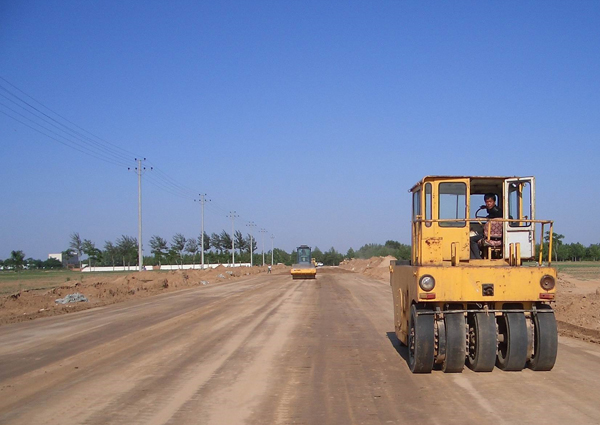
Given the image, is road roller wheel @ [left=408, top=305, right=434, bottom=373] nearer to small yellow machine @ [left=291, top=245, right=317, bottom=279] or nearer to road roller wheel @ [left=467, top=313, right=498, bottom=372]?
road roller wheel @ [left=467, top=313, right=498, bottom=372]

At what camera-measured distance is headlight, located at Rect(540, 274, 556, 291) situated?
7.92 meters

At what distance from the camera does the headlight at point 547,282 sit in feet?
26.0

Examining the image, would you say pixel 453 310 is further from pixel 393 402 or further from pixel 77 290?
pixel 77 290

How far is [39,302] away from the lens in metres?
24.2

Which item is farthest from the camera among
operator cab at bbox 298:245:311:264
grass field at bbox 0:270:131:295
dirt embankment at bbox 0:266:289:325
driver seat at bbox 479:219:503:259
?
operator cab at bbox 298:245:311:264

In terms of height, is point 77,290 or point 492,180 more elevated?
point 492,180

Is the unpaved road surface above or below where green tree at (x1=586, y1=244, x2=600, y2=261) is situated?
above

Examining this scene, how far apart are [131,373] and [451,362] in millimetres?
Result: 5175

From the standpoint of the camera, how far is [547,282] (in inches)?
313

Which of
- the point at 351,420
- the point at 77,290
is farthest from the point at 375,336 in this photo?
the point at 77,290

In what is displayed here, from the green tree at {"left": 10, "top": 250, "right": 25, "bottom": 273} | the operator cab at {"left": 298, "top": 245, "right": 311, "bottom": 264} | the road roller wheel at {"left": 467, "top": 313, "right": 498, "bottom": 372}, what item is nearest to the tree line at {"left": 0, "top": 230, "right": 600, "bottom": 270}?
the green tree at {"left": 10, "top": 250, "right": 25, "bottom": 273}

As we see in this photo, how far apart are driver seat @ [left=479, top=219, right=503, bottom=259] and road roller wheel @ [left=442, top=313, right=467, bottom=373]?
1462 millimetres

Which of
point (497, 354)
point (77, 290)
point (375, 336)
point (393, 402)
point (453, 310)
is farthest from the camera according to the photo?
point (77, 290)

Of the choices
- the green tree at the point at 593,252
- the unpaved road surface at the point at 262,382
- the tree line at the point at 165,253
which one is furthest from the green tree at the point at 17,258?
the green tree at the point at 593,252
